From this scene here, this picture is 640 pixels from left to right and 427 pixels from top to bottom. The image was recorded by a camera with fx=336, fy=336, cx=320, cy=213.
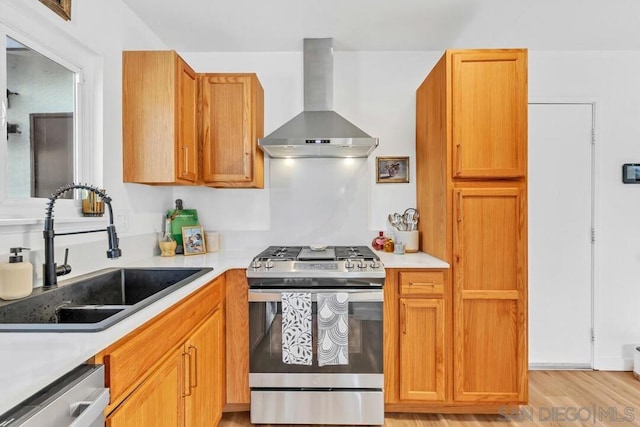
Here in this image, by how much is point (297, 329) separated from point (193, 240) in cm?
107

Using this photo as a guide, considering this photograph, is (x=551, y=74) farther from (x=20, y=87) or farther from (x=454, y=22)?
(x=20, y=87)

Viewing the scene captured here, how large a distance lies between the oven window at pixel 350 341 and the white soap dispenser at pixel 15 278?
3.53 ft

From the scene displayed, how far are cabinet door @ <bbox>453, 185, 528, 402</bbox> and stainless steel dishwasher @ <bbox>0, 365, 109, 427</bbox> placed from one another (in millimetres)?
1790

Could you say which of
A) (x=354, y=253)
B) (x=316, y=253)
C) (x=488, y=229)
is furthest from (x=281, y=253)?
(x=488, y=229)

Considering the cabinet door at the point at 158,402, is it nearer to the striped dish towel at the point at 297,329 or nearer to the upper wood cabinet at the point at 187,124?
the striped dish towel at the point at 297,329

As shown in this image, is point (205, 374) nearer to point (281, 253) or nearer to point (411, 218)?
point (281, 253)

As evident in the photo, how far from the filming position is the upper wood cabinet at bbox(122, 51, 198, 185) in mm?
2008

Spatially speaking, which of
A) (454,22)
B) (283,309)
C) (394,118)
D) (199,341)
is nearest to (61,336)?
(199,341)

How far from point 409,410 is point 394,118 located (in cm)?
208

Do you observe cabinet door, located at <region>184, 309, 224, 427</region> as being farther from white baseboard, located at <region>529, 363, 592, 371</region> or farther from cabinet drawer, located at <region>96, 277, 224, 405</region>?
white baseboard, located at <region>529, 363, 592, 371</region>

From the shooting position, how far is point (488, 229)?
2.01 metres

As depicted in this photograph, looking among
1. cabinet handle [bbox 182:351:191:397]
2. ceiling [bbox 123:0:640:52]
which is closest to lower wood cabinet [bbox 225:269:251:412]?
cabinet handle [bbox 182:351:191:397]

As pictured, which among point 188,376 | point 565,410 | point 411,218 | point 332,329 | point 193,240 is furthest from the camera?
point 411,218

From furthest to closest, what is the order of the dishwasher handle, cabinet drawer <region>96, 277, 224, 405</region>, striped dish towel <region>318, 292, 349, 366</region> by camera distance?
1. striped dish towel <region>318, 292, 349, 366</region>
2. cabinet drawer <region>96, 277, 224, 405</region>
3. the dishwasher handle
